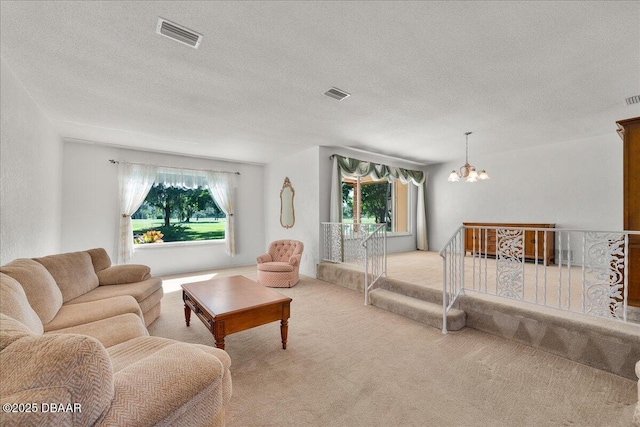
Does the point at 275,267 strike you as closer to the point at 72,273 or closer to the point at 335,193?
the point at 335,193

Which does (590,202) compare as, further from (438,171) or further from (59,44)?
(59,44)

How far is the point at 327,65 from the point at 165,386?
251 cm

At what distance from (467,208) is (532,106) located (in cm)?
348

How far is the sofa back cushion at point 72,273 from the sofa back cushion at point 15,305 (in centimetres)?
85

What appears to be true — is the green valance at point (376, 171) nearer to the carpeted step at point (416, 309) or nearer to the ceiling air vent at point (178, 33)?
the carpeted step at point (416, 309)

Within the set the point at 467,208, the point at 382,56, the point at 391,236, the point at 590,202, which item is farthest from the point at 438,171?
the point at 382,56

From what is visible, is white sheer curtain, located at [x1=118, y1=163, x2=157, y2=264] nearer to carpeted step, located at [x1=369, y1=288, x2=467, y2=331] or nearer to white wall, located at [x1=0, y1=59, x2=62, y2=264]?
white wall, located at [x1=0, y1=59, x2=62, y2=264]

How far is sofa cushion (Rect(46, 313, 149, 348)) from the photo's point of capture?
5.77ft

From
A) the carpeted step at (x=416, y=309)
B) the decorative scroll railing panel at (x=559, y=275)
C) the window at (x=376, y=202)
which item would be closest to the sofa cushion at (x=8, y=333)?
the decorative scroll railing panel at (x=559, y=275)

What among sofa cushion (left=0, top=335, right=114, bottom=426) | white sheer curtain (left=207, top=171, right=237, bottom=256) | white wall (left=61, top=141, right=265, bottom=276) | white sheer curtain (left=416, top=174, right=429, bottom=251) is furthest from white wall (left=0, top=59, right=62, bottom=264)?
white sheer curtain (left=416, top=174, right=429, bottom=251)

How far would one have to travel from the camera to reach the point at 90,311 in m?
2.19

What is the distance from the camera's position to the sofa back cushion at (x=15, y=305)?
1449 mm

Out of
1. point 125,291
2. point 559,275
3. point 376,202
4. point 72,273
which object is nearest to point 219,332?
point 125,291

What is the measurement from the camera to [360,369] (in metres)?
2.21
